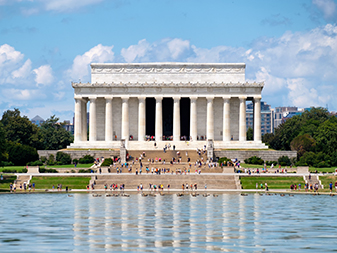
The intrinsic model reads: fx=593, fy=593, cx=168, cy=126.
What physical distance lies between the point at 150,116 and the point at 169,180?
150ft

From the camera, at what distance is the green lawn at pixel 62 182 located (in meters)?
81.8

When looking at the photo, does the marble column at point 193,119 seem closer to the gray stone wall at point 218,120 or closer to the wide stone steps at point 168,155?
the gray stone wall at point 218,120

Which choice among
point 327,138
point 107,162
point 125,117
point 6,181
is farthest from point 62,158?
point 327,138

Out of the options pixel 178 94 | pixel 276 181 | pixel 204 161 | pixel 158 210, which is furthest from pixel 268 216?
pixel 178 94

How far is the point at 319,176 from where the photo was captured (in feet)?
278

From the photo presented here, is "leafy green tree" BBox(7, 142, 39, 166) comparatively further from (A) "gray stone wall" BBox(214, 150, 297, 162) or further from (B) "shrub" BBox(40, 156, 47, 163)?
(A) "gray stone wall" BBox(214, 150, 297, 162)

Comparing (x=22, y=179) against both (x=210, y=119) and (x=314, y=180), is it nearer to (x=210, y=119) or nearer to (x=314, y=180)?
(x=314, y=180)

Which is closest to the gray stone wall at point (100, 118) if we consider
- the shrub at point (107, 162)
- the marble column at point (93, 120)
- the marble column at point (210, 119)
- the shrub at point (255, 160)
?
the marble column at point (93, 120)

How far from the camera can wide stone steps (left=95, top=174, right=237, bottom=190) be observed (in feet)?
270

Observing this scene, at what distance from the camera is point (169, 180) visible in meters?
84.8

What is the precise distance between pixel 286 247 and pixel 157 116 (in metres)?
90.7

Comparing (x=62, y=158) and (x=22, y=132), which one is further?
(x=22, y=132)

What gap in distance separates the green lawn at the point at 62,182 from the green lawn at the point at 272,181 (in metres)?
22.4

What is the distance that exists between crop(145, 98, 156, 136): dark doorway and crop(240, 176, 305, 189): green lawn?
46.2 meters
